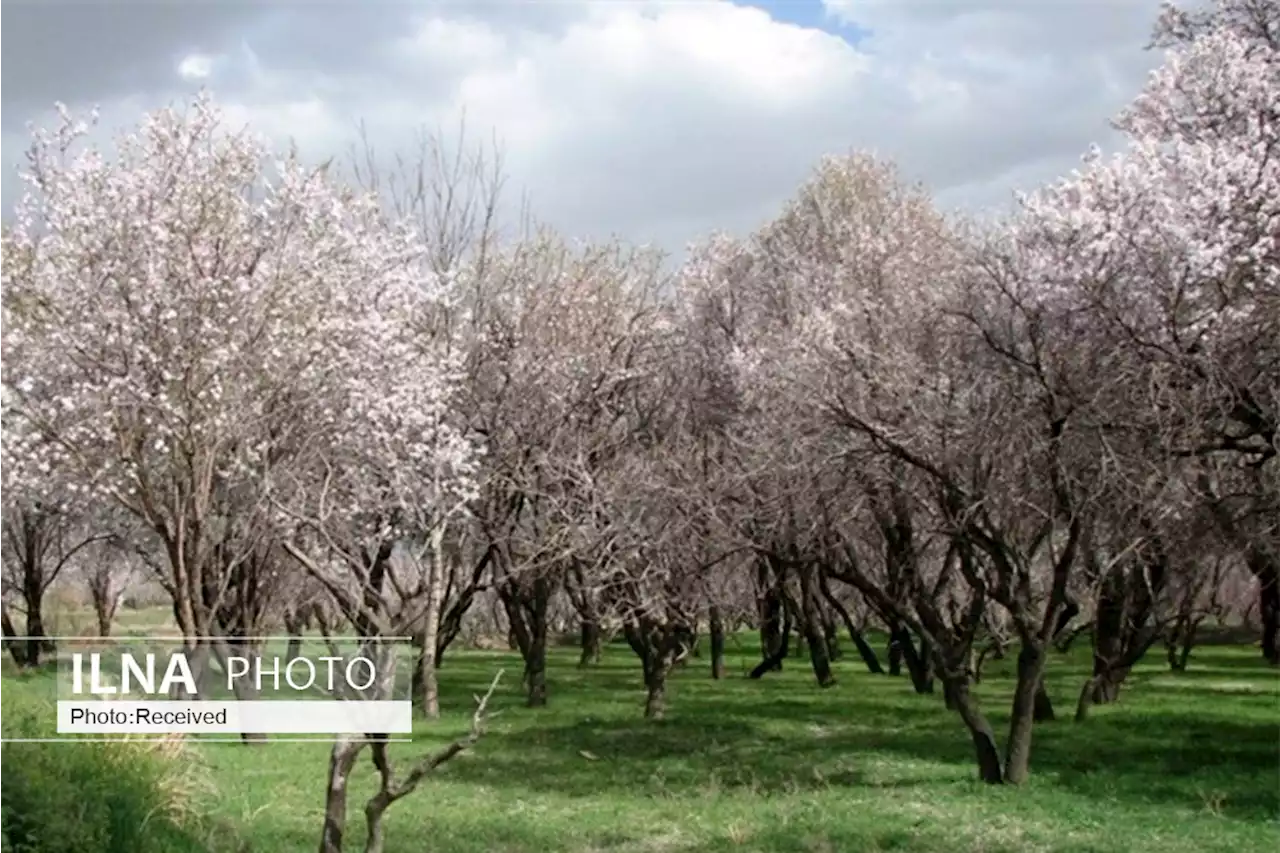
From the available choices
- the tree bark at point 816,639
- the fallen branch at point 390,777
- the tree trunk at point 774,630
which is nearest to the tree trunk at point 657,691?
the tree trunk at point 774,630

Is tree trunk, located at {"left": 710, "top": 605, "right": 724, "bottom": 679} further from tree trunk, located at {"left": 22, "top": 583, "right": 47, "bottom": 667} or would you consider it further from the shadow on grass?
tree trunk, located at {"left": 22, "top": 583, "right": 47, "bottom": 667}

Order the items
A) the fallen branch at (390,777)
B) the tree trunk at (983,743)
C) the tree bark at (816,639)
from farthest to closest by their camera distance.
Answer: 1. the tree bark at (816,639)
2. the tree trunk at (983,743)
3. the fallen branch at (390,777)

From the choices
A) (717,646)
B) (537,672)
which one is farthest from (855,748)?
(717,646)

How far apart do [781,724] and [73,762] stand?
12.3 meters

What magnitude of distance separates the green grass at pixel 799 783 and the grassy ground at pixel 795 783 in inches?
1.5

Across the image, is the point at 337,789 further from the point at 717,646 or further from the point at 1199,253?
the point at 717,646

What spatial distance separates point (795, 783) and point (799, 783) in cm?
10

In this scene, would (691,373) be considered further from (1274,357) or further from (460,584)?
(1274,357)

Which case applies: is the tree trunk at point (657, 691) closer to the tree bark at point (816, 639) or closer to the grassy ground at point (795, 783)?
the grassy ground at point (795, 783)

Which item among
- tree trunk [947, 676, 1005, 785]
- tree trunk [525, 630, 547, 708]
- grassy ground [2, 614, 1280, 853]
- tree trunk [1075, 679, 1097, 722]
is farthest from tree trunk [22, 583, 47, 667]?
tree trunk [947, 676, 1005, 785]

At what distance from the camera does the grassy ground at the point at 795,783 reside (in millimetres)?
10875

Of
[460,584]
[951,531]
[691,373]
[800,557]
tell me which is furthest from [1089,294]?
[460,584]

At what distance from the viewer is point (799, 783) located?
1407 cm

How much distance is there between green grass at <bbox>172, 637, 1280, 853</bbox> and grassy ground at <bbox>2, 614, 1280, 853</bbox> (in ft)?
0.12
